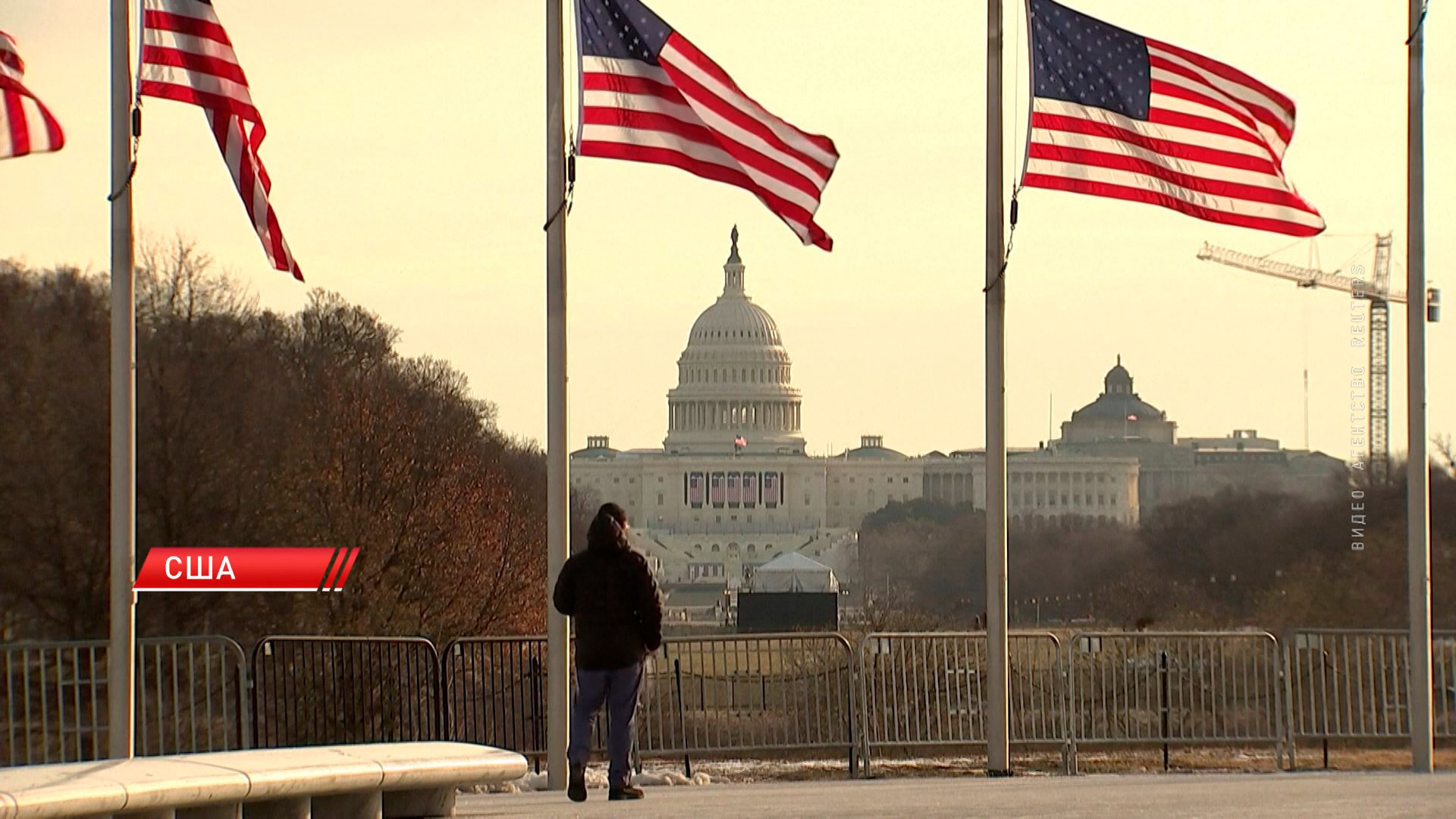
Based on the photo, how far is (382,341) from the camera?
5944cm

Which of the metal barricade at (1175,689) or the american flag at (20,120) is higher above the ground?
the american flag at (20,120)

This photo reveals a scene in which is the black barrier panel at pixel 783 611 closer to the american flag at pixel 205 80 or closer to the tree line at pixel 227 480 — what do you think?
the tree line at pixel 227 480

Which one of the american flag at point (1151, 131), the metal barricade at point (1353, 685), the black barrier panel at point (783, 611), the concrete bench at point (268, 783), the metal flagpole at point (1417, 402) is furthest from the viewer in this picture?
the black barrier panel at point (783, 611)

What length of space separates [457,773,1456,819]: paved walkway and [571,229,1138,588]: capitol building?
116 metres

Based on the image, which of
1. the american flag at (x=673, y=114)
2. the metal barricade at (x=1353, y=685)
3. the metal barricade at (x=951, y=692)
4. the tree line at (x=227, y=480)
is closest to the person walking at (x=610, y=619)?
the american flag at (x=673, y=114)

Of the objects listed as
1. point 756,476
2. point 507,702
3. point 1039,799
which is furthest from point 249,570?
point 756,476

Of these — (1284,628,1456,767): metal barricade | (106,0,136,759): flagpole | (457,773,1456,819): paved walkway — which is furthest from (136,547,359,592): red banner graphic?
(106,0,136,759): flagpole

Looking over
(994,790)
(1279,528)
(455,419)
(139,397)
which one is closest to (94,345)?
(139,397)

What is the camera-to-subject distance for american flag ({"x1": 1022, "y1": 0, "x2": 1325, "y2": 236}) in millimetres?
14891

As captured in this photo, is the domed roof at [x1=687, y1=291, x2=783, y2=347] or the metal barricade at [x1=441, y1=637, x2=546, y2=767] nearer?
the metal barricade at [x1=441, y1=637, x2=546, y2=767]

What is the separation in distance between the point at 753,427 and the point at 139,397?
145 m

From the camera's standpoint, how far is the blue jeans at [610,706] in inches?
487

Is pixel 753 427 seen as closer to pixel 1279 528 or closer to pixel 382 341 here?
pixel 1279 528

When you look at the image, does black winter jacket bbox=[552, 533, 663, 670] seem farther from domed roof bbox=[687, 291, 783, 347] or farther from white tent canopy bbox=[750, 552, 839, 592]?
domed roof bbox=[687, 291, 783, 347]
